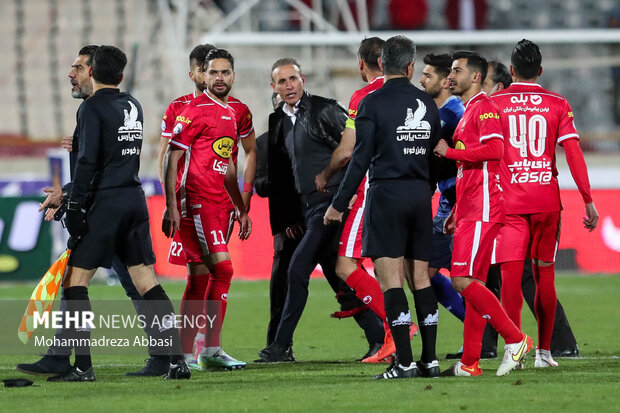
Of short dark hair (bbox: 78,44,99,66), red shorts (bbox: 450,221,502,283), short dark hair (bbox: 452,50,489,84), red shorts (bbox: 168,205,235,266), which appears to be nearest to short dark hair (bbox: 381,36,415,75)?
short dark hair (bbox: 452,50,489,84)

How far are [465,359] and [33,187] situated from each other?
12108mm

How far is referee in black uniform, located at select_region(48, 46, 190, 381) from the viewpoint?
6984mm

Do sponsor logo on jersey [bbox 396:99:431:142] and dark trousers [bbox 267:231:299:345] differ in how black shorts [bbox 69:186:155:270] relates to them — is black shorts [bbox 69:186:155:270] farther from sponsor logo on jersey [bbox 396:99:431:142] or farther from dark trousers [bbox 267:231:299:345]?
dark trousers [bbox 267:231:299:345]

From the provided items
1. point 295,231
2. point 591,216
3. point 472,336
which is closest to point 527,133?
point 591,216

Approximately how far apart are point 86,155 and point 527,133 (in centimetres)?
291

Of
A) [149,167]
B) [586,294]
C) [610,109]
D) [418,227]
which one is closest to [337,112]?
[418,227]

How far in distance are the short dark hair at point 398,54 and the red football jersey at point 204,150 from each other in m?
1.49

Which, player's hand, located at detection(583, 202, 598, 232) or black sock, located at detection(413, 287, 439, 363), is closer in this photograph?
black sock, located at detection(413, 287, 439, 363)

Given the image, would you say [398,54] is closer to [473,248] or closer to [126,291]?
[473,248]

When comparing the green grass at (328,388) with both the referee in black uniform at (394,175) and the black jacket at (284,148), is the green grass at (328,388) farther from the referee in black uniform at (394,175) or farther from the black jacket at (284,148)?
the black jacket at (284,148)

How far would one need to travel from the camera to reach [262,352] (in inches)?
332

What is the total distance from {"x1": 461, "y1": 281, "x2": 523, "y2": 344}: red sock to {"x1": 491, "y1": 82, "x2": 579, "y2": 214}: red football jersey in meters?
0.78

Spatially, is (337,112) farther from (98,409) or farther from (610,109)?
(610,109)

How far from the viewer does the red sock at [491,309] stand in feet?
23.0
